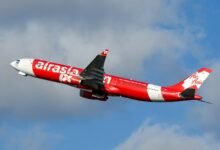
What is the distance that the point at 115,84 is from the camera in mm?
161750

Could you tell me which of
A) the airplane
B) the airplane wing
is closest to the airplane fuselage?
the airplane

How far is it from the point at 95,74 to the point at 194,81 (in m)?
20.7

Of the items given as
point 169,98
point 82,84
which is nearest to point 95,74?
point 82,84

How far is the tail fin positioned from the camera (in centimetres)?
16162

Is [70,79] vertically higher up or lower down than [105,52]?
lower down

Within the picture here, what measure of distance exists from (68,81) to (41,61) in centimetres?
983

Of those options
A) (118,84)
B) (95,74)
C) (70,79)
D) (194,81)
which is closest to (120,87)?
(118,84)

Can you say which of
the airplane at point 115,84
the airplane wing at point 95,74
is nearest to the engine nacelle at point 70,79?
the airplane at point 115,84

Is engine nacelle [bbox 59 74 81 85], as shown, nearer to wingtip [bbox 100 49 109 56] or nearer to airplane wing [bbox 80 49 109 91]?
airplane wing [bbox 80 49 109 91]

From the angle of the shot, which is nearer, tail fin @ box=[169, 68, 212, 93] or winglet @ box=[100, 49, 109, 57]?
winglet @ box=[100, 49, 109, 57]

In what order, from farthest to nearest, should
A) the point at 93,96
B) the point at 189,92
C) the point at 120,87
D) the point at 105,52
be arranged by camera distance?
the point at 93,96 < the point at 120,87 < the point at 189,92 < the point at 105,52

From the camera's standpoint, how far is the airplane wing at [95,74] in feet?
506

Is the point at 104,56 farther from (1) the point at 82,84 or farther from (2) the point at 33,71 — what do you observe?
(2) the point at 33,71

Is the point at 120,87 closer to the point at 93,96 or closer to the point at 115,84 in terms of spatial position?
the point at 115,84
